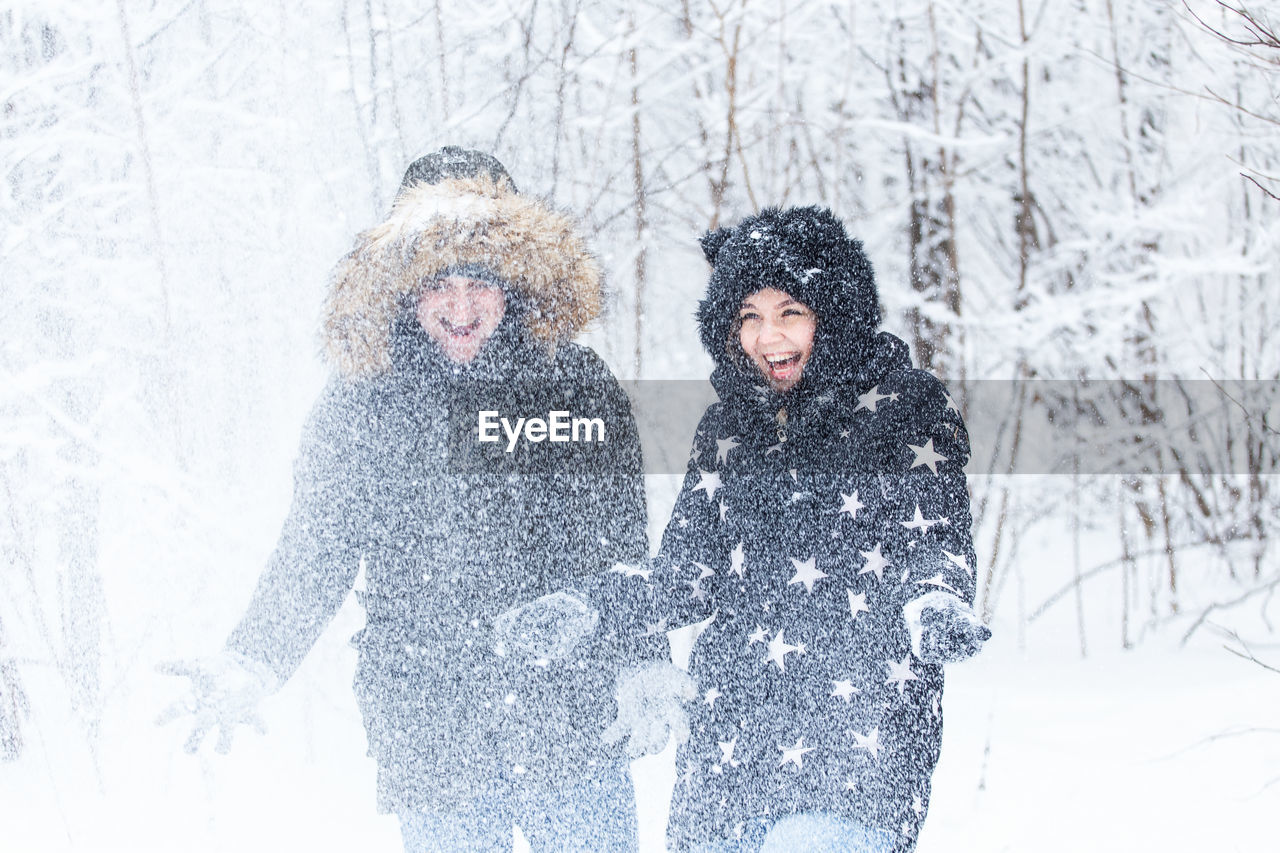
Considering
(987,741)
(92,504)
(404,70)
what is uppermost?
(404,70)

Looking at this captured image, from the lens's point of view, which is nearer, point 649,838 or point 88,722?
point 649,838

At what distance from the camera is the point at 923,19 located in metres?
5.07

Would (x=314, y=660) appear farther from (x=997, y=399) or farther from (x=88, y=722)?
(x=997, y=399)

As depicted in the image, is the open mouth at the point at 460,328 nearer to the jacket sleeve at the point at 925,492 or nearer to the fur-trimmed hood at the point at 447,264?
the fur-trimmed hood at the point at 447,264

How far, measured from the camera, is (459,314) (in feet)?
6.21

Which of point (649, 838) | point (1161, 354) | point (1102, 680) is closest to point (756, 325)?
point (649, 838)

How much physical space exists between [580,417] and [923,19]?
4.23m

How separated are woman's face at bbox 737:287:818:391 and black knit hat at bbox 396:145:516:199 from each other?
2.21ft

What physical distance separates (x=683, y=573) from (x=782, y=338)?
48cm

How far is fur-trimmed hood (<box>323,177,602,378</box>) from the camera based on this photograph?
6.17 feet

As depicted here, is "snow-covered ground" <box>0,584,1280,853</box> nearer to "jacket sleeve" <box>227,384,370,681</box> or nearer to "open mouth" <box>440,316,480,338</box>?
"jacket sleeve" <box>227,384,370,681</box>

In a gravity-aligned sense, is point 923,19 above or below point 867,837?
above

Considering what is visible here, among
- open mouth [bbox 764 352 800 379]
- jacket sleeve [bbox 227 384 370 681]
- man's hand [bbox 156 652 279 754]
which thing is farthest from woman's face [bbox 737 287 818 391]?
man's hand [bbox 156 652 279 754]

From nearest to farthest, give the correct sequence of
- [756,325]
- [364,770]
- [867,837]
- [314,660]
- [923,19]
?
[867,837]
[756,325]
[364,770]
[314,660]
[923,19]
